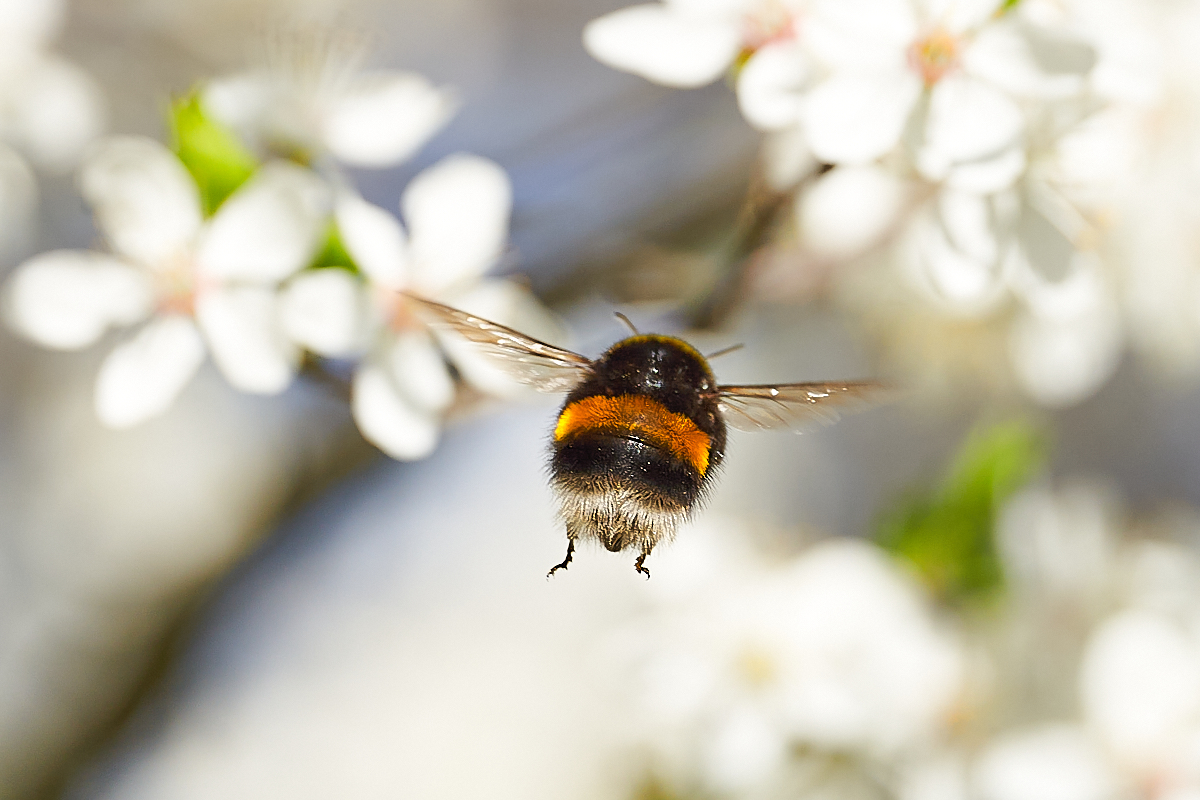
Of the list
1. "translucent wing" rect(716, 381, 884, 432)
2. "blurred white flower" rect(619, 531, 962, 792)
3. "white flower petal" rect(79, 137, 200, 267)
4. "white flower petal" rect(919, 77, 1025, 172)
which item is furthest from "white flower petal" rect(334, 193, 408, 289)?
"blurred white flower" rect(619, 531, 962, 792)

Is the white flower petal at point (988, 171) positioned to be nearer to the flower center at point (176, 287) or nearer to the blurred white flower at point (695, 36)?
the blurred white flower at point (695, 36)

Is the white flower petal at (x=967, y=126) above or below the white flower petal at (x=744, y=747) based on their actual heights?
above

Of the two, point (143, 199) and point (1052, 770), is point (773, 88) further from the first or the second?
point (1052, 770)

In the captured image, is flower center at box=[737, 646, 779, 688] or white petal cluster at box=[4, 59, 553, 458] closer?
white petal cluster at box=[4, 59, 553, 458]

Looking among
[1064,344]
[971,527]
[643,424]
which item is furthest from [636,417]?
[1064,344]

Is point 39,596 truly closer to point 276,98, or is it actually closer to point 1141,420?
point 276,98

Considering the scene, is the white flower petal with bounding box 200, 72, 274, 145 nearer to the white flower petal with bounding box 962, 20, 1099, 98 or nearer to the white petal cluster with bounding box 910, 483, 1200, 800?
the white flower petal with bounding box 962, 20, 1099, 98

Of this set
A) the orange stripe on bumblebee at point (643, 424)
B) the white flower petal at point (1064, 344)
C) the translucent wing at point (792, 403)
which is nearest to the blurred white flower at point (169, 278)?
the orange stripe on bumblebee at point (643, 424)
